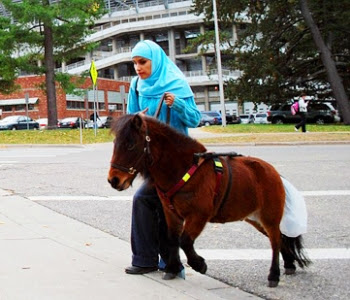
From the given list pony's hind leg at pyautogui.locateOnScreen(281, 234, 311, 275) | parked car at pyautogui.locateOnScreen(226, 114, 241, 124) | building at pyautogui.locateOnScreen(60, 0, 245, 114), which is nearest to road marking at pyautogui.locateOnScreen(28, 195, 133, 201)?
pony's hind leg at pyautogui.locateOnScreen(281, 234, 311, 275)

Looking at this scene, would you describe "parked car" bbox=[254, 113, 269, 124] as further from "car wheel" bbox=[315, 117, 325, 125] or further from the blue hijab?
the blue hijab

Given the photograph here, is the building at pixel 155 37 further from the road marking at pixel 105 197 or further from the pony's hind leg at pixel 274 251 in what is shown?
the pony's hind leg at pixel 274 251

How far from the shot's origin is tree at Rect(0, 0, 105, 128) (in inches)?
→ 1204

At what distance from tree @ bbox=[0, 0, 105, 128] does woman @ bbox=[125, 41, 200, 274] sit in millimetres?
27046

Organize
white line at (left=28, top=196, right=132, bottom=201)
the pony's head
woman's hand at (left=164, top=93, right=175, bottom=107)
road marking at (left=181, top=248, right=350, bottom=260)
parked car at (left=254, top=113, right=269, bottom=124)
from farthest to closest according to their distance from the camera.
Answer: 1. parked car at (left=254, top=113, right=269, bottom=124)
2. white line at (left=28, top=196, right=132, bottom=201)
3. road marking at (left=181, top=248, right=350, bottom=260)
4. woman's hand at (left=164, top=93, right=175, bottom=107)
5. the pony's head

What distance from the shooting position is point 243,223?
717 centimetres

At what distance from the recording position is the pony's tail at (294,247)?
15.3 feet

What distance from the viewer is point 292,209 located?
4617mm

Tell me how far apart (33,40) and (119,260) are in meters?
29.7

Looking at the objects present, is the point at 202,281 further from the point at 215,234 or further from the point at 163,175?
the point at 215,234

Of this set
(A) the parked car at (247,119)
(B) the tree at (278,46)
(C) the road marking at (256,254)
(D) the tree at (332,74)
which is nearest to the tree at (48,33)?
(B) the tree at (278,46)

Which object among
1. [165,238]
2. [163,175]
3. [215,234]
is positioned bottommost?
[215,234]

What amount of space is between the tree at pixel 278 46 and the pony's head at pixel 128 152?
32.9 metres

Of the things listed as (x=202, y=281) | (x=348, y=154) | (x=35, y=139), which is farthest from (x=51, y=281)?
(x=35, y=139)
